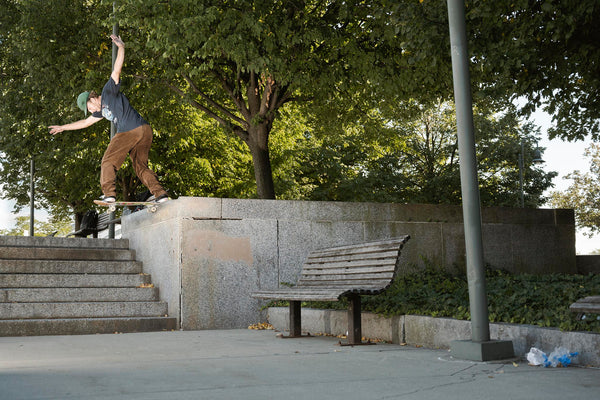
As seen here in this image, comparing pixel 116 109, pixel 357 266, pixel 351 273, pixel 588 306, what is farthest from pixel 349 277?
pixel 116 109

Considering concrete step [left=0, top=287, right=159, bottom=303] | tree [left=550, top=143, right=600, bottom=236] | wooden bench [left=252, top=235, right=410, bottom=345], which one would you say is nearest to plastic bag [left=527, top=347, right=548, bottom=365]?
wooden bench [left=252, top=235, right=410, bottom=345]

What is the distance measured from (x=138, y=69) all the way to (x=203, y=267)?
A: 9.05 metres

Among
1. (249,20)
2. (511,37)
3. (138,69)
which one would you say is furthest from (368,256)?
(138,69)

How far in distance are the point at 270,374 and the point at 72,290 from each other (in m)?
6.26

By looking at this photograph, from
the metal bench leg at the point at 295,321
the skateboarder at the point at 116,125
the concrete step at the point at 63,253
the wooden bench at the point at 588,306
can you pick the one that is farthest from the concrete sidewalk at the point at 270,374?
the concrete step at the point at 63,253

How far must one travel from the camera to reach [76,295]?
10.4 metres

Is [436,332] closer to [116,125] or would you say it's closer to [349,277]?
[349,277]

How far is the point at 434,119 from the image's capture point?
34.7 metres

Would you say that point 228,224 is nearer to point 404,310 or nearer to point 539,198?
point 404,310

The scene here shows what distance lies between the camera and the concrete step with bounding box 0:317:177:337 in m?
9.20

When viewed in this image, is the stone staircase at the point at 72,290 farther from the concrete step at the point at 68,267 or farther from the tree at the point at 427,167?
the tree at the point at 427,167

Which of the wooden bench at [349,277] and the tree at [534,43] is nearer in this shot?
the wooden bench at [349,277]

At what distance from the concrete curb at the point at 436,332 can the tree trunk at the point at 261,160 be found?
5.60 m

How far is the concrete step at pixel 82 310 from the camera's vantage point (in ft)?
31.7
